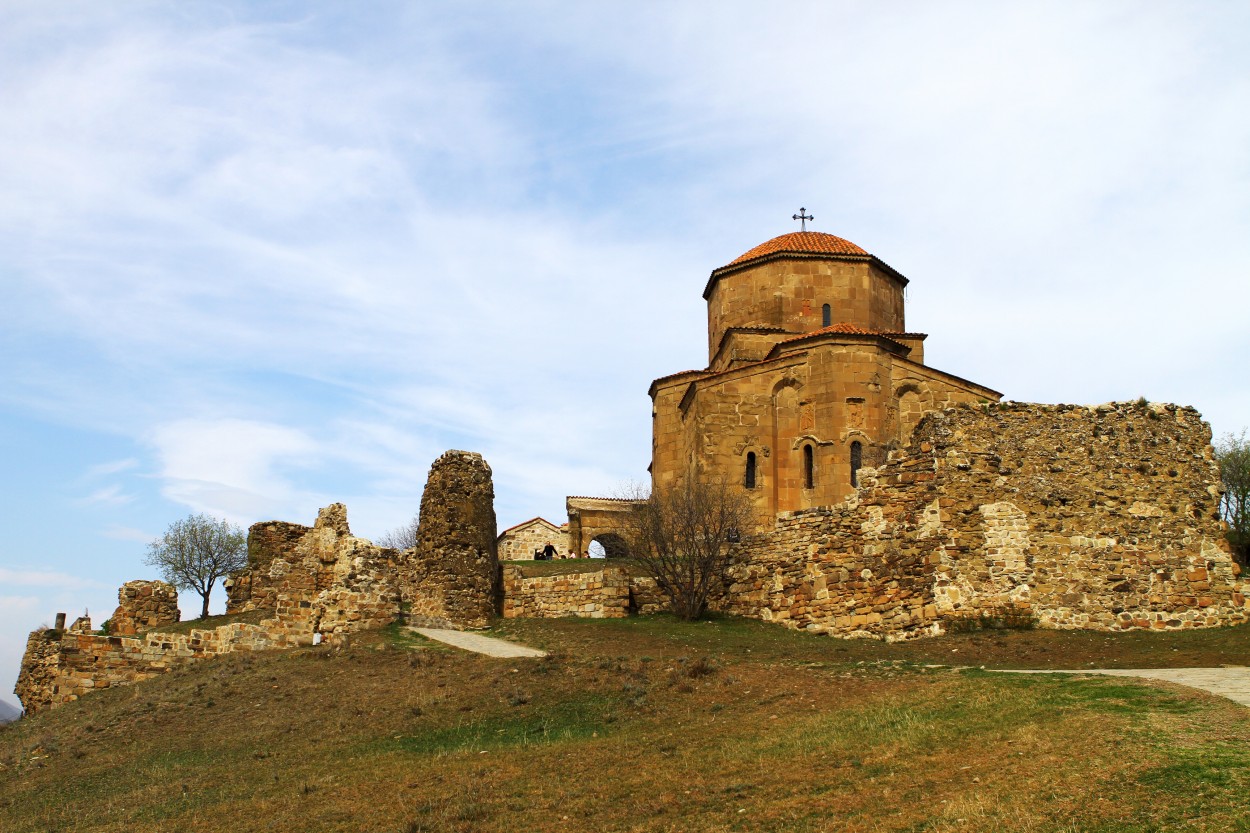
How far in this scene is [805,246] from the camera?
123ft

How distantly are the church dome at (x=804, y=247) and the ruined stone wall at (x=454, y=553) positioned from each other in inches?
731

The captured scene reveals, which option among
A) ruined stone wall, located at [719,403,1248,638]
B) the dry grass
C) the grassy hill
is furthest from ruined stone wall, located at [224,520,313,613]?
ruined stone wall, located at [719,403,1248,638]

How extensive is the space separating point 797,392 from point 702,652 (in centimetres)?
1767

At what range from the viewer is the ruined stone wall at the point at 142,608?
2372 centimetres

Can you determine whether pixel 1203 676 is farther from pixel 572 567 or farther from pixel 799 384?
pixel 799 384

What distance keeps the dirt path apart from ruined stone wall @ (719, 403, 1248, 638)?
12.7 ft

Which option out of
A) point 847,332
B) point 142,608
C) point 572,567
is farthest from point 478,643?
point 847,332

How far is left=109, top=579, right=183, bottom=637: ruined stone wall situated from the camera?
77.8 ft

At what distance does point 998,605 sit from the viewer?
1722cm

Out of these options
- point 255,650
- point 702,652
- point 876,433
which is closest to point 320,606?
point 255,650

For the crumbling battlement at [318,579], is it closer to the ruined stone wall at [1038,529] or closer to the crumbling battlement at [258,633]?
the crumbling battlement at [258,633]

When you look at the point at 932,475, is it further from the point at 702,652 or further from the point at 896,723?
the point at 896,723

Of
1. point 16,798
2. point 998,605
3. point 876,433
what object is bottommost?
point 16,798

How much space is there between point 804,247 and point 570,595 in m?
19.4
